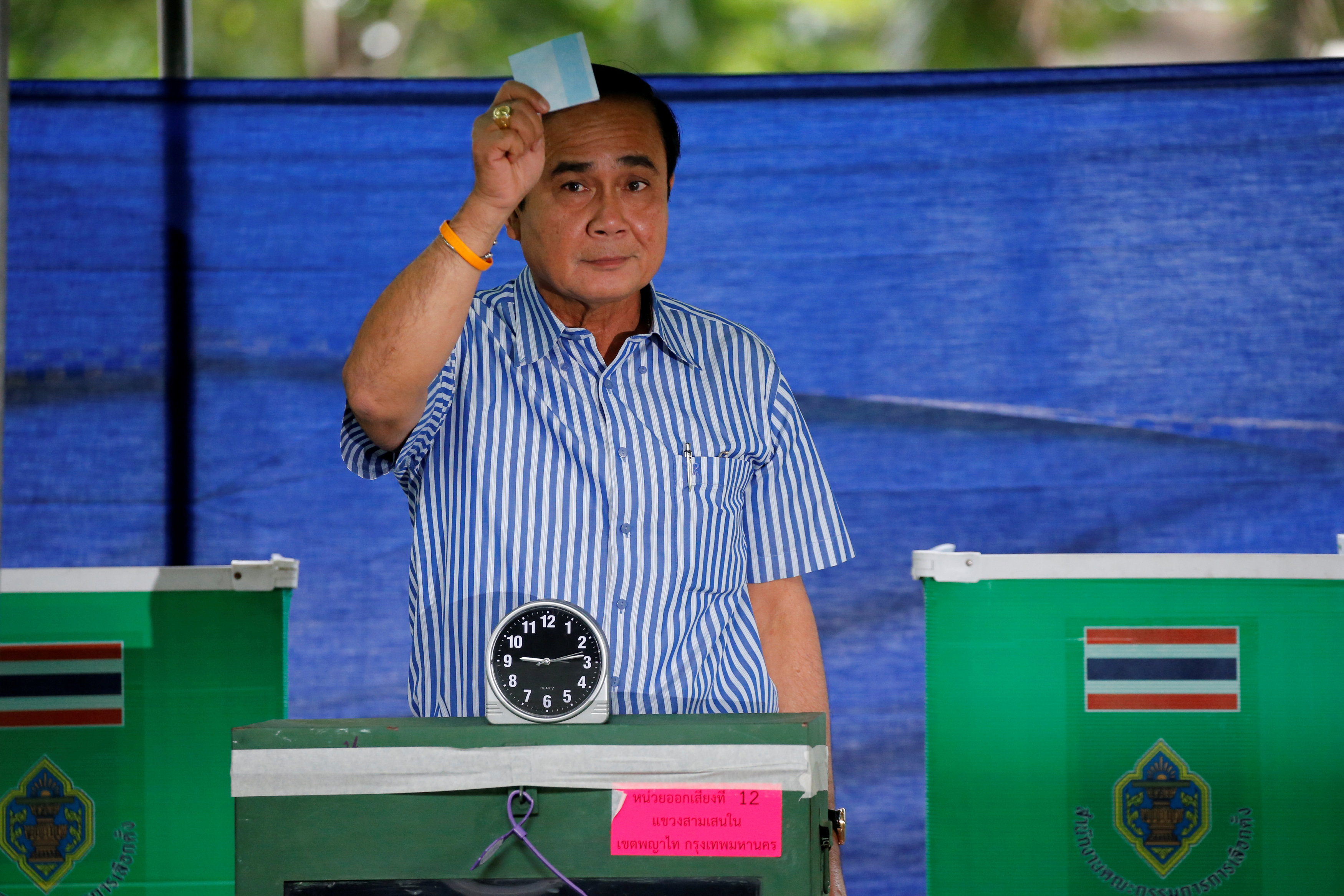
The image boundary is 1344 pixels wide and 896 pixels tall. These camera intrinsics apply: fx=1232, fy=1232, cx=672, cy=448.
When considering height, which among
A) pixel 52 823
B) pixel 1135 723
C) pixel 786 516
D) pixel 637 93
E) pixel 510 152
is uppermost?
pixel 637 93

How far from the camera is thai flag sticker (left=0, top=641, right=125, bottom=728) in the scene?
89.9 inches

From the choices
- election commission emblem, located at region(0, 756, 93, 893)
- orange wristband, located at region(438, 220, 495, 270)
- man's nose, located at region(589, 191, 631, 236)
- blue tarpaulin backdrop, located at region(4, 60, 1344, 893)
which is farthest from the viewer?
blue tarpaulin backdrop, located at region(4, 60, 1344, 893)

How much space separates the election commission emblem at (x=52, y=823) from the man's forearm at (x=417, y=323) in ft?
4.28

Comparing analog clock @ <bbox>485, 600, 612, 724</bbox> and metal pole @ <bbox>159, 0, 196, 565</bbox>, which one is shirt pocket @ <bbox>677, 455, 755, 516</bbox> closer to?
analog clock @ <bbox>485, 600, 612, 724</bbox>

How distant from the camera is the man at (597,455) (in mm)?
1634

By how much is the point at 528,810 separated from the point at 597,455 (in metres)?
0.67

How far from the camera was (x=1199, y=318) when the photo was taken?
257 cm

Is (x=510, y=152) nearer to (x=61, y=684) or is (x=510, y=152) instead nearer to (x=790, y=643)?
(x=790, y=643)

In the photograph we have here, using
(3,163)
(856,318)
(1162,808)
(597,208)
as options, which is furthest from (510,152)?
(1162,808)

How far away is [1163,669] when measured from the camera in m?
2.18

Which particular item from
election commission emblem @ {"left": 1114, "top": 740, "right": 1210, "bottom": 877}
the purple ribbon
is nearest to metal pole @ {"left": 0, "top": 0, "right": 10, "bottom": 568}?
the purple ribbon

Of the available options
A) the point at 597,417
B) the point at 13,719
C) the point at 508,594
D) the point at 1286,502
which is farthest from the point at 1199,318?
the point at 13,719

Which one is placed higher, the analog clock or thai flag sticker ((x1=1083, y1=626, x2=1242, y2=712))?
the analog clock

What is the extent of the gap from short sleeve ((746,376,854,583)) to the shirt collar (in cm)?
18
